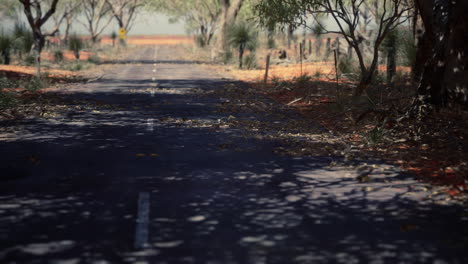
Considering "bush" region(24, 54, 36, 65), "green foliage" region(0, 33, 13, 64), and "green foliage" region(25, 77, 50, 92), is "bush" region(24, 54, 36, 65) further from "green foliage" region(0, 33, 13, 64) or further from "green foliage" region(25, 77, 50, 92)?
"green foliage" region(25, 77, 50, 92)

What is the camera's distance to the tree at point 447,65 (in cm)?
1149

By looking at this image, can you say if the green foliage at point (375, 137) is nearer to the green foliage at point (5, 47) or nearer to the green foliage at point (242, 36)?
the green foliage at point (242, 36)

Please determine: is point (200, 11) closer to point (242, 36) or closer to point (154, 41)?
point (242, 36)

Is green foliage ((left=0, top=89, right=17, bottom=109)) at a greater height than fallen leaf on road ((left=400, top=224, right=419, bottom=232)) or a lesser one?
greater

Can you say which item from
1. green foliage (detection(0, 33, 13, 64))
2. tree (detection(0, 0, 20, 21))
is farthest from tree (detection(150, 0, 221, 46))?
green foliage (detection(0, 33, 13, 64))

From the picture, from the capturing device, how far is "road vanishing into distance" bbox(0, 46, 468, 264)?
4.93m

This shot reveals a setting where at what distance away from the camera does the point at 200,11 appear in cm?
7131

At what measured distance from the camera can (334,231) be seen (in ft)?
→ 18.0

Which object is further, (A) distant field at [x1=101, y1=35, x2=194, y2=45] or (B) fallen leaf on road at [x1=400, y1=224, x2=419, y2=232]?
(A) distant field at [x1=101, y1=35, x2=194, y2=45]

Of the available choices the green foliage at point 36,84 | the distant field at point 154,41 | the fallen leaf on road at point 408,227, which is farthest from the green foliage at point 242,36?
the distant field at point 154,41

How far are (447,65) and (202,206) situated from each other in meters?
7.82

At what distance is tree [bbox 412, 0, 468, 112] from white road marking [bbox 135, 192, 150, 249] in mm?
7020

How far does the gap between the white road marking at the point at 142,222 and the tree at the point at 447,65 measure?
702cm

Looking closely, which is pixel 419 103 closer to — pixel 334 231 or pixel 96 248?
pixel 334 231
